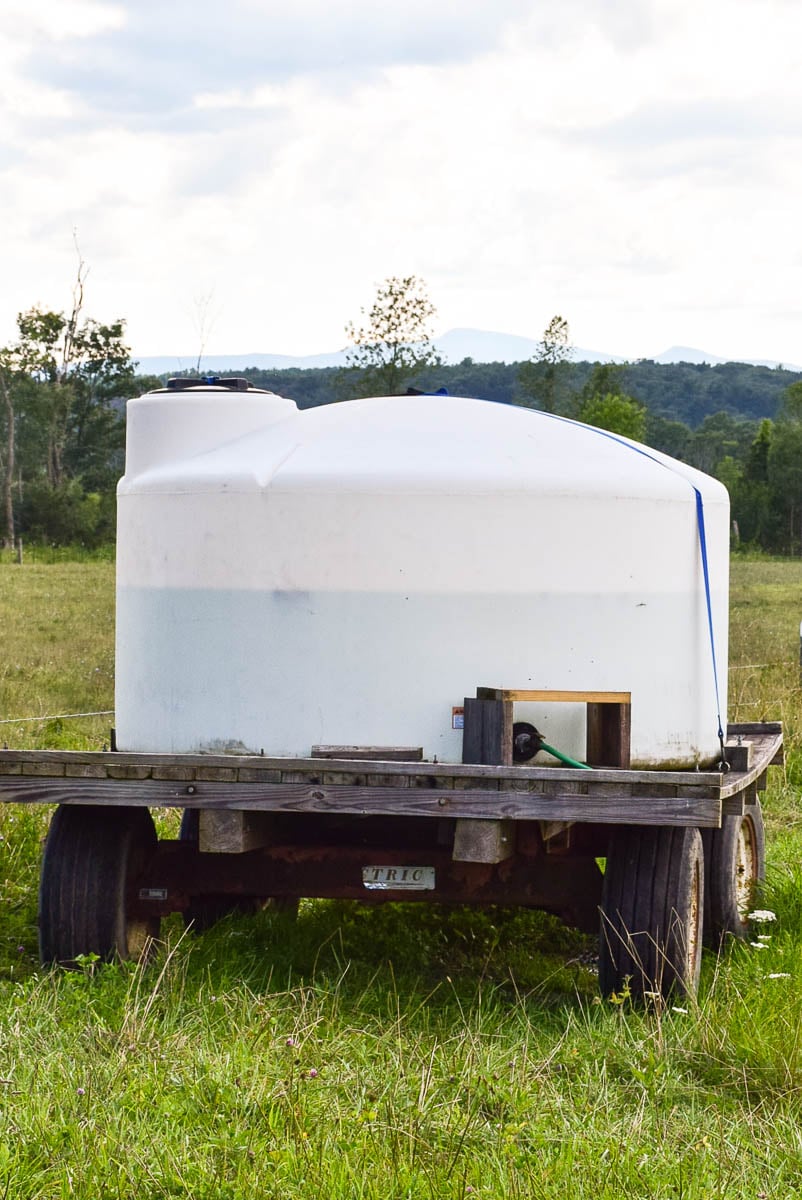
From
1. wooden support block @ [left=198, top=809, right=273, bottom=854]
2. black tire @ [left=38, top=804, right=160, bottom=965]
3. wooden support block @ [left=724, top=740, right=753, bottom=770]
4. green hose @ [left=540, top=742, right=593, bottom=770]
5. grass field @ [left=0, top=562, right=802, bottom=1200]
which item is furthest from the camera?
wooden support block @ [left=724, top=740, right=753, bottom=770]

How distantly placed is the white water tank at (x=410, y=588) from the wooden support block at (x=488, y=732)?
0.37 feet

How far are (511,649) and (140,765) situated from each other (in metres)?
1.38

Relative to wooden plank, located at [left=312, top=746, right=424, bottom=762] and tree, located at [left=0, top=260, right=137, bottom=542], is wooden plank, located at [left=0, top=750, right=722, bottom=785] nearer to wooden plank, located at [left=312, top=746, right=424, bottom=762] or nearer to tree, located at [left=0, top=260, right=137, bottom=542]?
wooden plank, located at [left=312, top=746, right=424, bottom=762]

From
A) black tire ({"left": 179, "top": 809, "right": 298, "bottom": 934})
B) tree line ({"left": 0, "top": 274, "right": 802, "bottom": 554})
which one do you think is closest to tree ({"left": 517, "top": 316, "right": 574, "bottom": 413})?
tree line ({"left": 0, "top": 274, "right": 802, "bottom": 554})

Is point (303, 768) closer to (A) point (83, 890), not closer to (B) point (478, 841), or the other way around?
(B) point (478, 841)

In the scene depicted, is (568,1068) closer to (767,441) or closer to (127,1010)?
(127,1010)

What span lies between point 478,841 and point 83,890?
60.3 inches

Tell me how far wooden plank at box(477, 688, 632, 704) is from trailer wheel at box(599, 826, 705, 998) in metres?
0.50

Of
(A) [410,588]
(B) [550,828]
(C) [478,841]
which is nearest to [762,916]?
(B) [550,828]

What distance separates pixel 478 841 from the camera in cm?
501

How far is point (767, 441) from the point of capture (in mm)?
74125

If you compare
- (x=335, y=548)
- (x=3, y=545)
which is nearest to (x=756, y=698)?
(x=335, y=548)

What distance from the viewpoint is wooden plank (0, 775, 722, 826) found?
16.2 ft

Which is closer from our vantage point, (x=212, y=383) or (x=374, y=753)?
(x=374, y=753)
